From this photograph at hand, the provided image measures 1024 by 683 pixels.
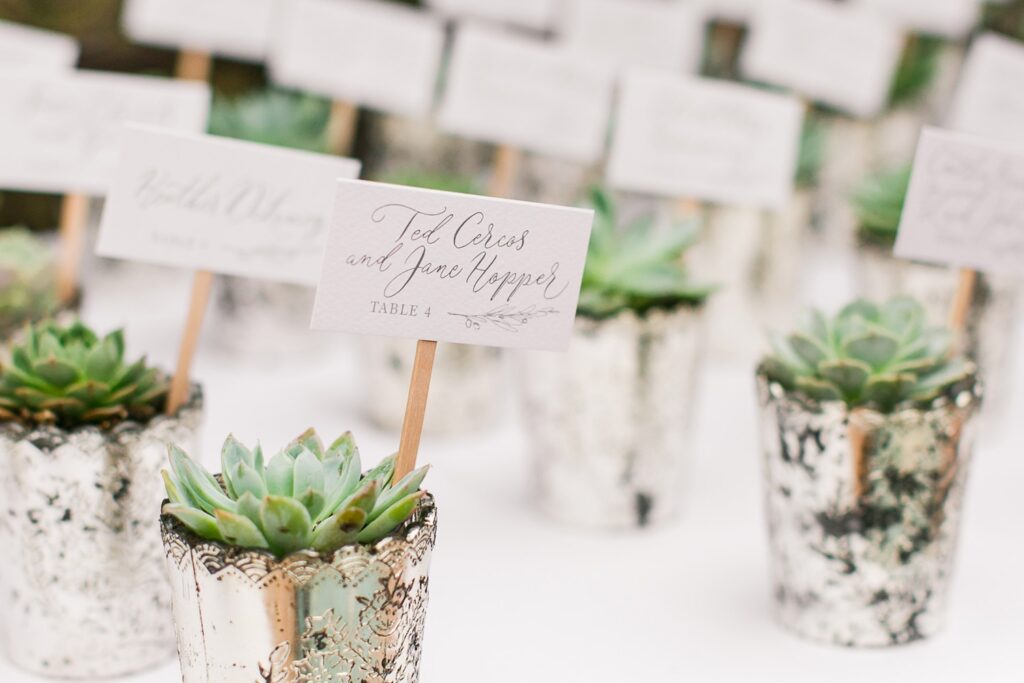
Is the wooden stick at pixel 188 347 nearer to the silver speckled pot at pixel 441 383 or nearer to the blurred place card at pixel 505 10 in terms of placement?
the silver speckled pot at pixel 441 383

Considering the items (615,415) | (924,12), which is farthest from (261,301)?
(924,12)

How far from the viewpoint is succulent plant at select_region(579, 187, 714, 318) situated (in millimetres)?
1080

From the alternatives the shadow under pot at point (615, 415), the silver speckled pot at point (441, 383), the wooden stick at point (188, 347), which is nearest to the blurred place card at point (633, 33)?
the silver speckled pot at point (441, 383)

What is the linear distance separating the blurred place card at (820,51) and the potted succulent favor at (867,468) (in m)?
0.76

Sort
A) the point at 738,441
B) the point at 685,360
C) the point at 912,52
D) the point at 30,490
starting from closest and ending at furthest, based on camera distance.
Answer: the point at 30,490
the point at 685,360
the point at 738,441
the point at 912,52

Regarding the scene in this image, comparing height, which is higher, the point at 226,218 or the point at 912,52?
the point at 912,52

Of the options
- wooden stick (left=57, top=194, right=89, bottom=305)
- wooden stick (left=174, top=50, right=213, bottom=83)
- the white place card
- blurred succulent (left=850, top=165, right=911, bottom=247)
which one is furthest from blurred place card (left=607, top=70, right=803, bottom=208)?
wooden stick (left=174, top=50, right=213, bottom=83)

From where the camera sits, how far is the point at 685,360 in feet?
3.66

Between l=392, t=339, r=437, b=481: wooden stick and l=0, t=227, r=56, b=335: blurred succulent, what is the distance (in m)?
0.56

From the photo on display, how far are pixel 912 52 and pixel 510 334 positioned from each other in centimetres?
162

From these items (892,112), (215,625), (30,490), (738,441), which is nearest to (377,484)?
(215,625)

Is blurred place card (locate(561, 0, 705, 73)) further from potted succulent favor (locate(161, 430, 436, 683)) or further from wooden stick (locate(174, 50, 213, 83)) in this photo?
potted succulent favor (locate(161, 430, 436, 683))

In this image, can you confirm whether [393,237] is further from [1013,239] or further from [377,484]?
[1013,239]

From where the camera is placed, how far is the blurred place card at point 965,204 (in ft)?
3.05
